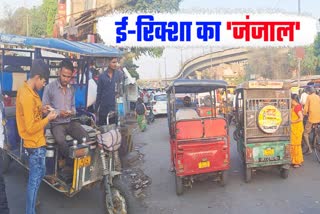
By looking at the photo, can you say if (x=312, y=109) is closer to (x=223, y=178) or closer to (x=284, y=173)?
(x=284, y=173)

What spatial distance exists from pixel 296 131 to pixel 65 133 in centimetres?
484

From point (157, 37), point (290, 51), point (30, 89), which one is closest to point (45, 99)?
point (30, 89)

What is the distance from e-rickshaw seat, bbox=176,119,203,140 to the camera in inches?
234

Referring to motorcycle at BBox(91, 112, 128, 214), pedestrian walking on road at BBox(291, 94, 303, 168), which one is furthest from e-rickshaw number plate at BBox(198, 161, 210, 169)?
pedestrian walking on road at BBox(291, 94, 303, 168)

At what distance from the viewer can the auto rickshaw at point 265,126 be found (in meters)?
6.46

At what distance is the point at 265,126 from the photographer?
21.3 ft

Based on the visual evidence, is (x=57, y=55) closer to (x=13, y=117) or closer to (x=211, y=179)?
(x=13, y=117)

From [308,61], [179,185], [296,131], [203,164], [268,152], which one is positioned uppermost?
[308,61]

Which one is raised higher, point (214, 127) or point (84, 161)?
point (214, 127)

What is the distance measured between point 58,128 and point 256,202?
10.5 feet

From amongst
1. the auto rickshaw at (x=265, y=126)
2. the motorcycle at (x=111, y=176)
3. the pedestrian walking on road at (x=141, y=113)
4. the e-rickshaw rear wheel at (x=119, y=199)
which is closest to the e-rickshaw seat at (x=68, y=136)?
the motorcycle at (x=111, y=176)

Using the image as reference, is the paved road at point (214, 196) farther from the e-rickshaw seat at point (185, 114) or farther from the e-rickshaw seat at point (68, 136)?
the e-rickshaw seat at point (185, 114)

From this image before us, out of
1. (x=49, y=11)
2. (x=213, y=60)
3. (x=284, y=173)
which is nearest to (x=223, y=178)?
(x=284, y=173)

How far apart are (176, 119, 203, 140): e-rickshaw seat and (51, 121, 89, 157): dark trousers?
5.52ft
